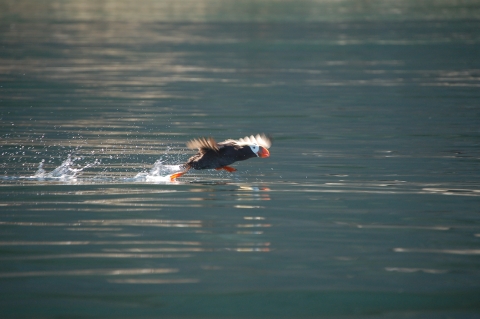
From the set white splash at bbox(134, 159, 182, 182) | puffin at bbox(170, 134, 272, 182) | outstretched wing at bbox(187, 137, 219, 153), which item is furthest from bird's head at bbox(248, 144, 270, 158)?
white splash at bbox(134, 159, 182, 182)

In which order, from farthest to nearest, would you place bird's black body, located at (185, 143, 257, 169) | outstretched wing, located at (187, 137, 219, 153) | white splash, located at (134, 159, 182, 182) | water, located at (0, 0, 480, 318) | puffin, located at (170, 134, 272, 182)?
white splash, located at (134, 159, 182, 182), bird's black body, located at (185, 143, 257, 169), puffin, located at (170, 134, 272, 182), outstretched wing, located at (187, 137, 219, 153), water, located at (0, 0, 480, 318)

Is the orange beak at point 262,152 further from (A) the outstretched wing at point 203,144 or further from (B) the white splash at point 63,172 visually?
(B) the white splash at point 63,172

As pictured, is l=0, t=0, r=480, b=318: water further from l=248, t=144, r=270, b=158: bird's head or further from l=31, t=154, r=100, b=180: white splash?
l=248, t=144, r=270, b=158: bird's head

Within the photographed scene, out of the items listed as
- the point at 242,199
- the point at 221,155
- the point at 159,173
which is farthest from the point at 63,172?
the point at 242,199

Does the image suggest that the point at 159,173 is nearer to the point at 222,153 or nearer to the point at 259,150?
the point at 222,153

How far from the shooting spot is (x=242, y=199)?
9609 millimetres

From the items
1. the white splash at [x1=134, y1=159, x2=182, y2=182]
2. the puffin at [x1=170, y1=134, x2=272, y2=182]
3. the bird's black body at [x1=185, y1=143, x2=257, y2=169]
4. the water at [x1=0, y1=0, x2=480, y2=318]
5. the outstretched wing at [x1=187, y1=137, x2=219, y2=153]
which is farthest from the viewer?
the white splash at [x1=134, y1=159, x2=182, y2=182]

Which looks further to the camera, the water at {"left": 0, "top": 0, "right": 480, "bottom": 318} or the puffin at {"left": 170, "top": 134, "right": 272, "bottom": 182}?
the puffin at {"left": 170, "top": 134, "right": 272, "bottom": 182}

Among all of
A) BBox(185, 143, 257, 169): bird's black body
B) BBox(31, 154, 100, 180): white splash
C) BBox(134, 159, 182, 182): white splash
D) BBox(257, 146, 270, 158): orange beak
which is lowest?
BBox(31, 154, 100, 180): white splash

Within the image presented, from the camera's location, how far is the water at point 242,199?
648 centimetres

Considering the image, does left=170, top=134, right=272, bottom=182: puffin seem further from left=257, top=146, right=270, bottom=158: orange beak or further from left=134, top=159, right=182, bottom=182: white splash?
left=134, top=159, right=182, bottom=182: white splash

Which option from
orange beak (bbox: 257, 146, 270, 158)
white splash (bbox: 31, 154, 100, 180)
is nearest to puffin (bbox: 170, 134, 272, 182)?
orange beak (bbox: 257, 146, 270, 158)

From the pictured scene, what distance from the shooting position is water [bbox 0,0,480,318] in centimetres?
648

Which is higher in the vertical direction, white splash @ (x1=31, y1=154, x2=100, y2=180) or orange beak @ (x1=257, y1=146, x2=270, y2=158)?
orange beak @ (x1=257, y1=146, x2=270, y2=158)
